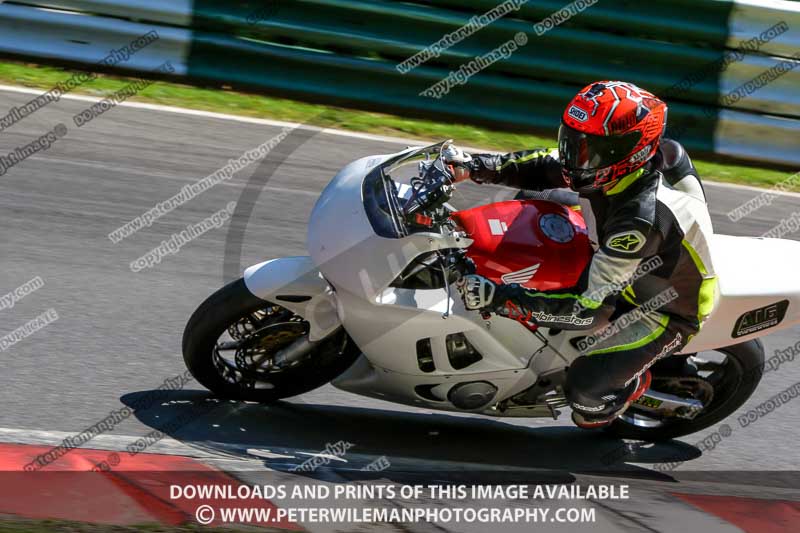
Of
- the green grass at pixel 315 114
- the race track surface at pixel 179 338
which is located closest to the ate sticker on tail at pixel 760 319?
the race track surface at pixel 179 338

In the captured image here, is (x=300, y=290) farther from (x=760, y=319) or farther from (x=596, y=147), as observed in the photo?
(x=760, y=319)

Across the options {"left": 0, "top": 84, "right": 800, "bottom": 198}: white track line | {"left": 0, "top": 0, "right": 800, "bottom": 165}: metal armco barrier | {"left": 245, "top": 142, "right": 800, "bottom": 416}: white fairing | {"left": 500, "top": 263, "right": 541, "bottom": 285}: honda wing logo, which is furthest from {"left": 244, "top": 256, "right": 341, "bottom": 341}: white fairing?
{"left": 0, "top": 0, "right": 800, "bottom": 165}: metal armco barrier

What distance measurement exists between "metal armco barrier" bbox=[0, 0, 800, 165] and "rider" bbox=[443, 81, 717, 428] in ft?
15.7

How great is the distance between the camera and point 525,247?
4.43 meters

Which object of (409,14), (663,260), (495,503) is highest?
(409,14)

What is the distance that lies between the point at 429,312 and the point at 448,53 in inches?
212

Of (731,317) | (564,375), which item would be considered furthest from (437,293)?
(731,317)

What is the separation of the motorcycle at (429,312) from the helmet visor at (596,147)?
1.36ft

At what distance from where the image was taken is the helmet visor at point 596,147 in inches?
164

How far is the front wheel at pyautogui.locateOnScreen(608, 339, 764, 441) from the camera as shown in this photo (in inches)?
198

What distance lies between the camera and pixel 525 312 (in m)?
4.24

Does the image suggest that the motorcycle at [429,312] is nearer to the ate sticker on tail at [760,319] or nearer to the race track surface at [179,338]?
the ate sticker on tail at [760,319]

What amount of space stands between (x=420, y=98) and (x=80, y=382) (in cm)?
514

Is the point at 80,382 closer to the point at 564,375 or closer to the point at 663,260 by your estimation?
the point at 564,375
